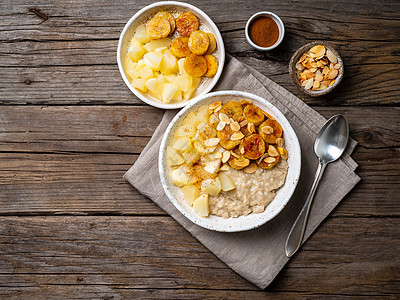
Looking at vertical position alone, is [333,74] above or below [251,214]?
above

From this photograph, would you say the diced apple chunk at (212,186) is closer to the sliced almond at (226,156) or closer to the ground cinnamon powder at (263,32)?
the sliced almond at (226,156)

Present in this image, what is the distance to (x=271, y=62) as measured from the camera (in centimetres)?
182

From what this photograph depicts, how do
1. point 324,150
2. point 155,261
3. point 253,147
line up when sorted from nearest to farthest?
1. point 253,147
2. point 324,150
3. point 155,261

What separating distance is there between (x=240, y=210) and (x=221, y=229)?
0.37 feet

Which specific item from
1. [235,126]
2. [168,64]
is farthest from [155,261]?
[168,64]

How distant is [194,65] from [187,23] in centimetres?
21

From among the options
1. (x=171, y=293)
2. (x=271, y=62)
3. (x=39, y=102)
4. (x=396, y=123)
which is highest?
(x=271, y=62)

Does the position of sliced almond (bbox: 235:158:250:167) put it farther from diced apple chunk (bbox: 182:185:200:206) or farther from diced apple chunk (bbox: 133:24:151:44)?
diced apple chunk (bbox: 133:24:151:44)

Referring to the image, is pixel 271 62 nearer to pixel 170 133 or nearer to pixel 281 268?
pixel 170 133

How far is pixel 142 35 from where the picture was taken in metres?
1.74

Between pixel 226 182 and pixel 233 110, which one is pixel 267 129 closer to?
pixel 233 110

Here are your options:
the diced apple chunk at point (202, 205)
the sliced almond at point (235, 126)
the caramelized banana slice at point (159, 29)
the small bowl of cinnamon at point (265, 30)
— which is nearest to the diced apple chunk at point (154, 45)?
the caramelized banana slice at point (159, 29)

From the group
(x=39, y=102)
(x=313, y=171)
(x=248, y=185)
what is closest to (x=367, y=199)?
(x=313, y=171)

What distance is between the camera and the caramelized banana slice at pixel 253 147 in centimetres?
161
